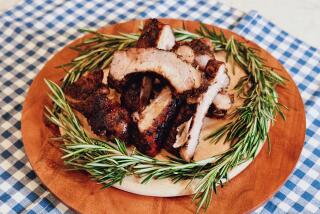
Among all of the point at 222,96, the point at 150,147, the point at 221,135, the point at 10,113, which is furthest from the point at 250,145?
the point at 10,113

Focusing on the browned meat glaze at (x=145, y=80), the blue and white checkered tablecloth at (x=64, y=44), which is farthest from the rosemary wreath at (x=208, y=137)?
the blue and white checkered tablecloth at (x=64, y=44)

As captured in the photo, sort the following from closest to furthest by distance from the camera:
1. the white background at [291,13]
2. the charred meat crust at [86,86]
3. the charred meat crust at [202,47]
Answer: the charred meat crust at [86,86] < the charred meat crust at [202,47] < the white background at [291,13]

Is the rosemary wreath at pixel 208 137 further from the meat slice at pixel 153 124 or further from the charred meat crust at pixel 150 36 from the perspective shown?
the charred meat crust at pixel 150 36

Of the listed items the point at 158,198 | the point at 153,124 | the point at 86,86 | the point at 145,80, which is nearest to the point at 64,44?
the point at 86,86

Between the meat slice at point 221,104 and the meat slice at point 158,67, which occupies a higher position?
the meat slice at point 158,67

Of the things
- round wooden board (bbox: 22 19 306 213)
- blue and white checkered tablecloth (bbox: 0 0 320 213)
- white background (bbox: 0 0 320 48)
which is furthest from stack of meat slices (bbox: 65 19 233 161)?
white background (bbox: 0 0 320 48)

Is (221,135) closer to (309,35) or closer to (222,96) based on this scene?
(222,96)

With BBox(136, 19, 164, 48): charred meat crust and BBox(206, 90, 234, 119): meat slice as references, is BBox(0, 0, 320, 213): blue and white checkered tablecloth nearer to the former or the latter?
BBox(206, 90, 234, 119): meat slice
